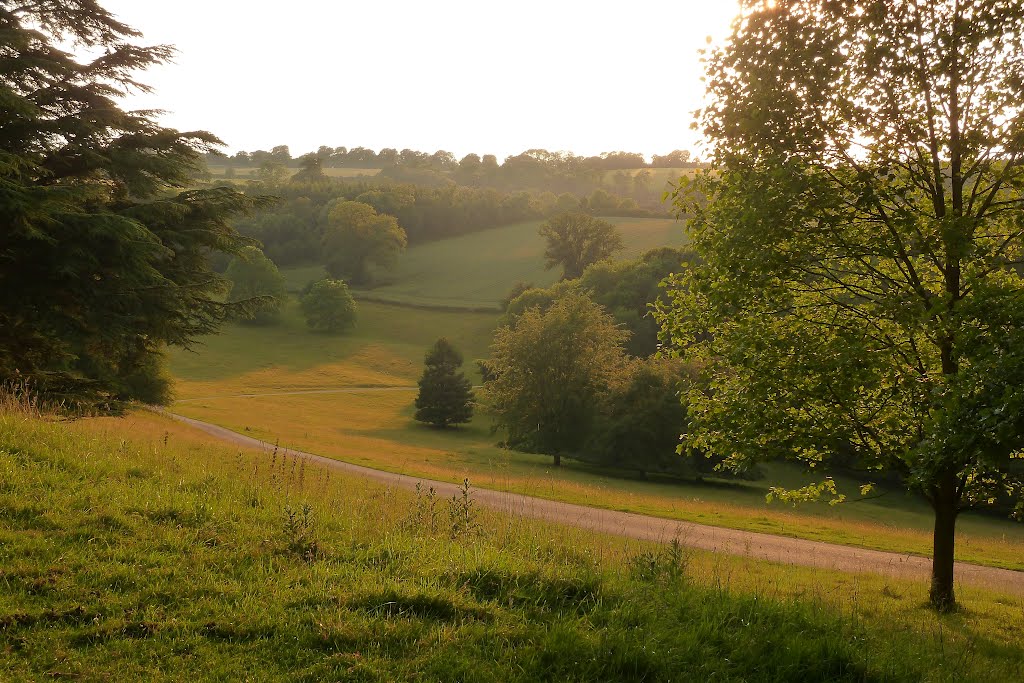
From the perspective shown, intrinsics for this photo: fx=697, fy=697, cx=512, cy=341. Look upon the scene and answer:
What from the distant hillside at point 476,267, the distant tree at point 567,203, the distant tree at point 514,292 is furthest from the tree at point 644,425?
the distant tree at point 567,203

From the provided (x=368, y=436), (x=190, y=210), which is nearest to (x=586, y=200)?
(x=368, y=436)

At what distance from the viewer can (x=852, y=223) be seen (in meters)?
10.4

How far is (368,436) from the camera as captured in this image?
47000 mm

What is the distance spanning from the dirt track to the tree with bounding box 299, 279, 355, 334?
244ft

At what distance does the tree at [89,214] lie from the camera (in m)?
17.1

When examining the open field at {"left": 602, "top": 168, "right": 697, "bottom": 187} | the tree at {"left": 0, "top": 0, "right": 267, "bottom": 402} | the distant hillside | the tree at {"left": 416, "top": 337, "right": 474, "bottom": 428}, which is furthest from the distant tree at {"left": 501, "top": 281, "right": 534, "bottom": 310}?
the open field at {"left": 602, "top": 168, "right": 697, "bottom": 187}

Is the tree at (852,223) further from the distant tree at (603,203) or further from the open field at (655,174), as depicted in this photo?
the open field at (655,174)

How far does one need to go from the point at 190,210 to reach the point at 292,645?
797 inches

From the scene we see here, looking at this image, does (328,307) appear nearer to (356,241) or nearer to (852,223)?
(356,241)

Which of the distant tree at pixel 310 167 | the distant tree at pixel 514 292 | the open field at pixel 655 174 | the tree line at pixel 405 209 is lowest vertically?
the distant tree at pixel 514 292

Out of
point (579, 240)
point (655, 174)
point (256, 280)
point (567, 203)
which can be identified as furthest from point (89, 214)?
point (655, 174)

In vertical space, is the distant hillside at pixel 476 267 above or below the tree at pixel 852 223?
above

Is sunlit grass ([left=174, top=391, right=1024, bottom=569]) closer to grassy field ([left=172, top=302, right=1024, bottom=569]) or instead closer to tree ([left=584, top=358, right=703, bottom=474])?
grassy field ([left=172, top=302, right=1024, bottom=569])

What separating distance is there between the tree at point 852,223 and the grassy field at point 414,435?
4.56 metres
